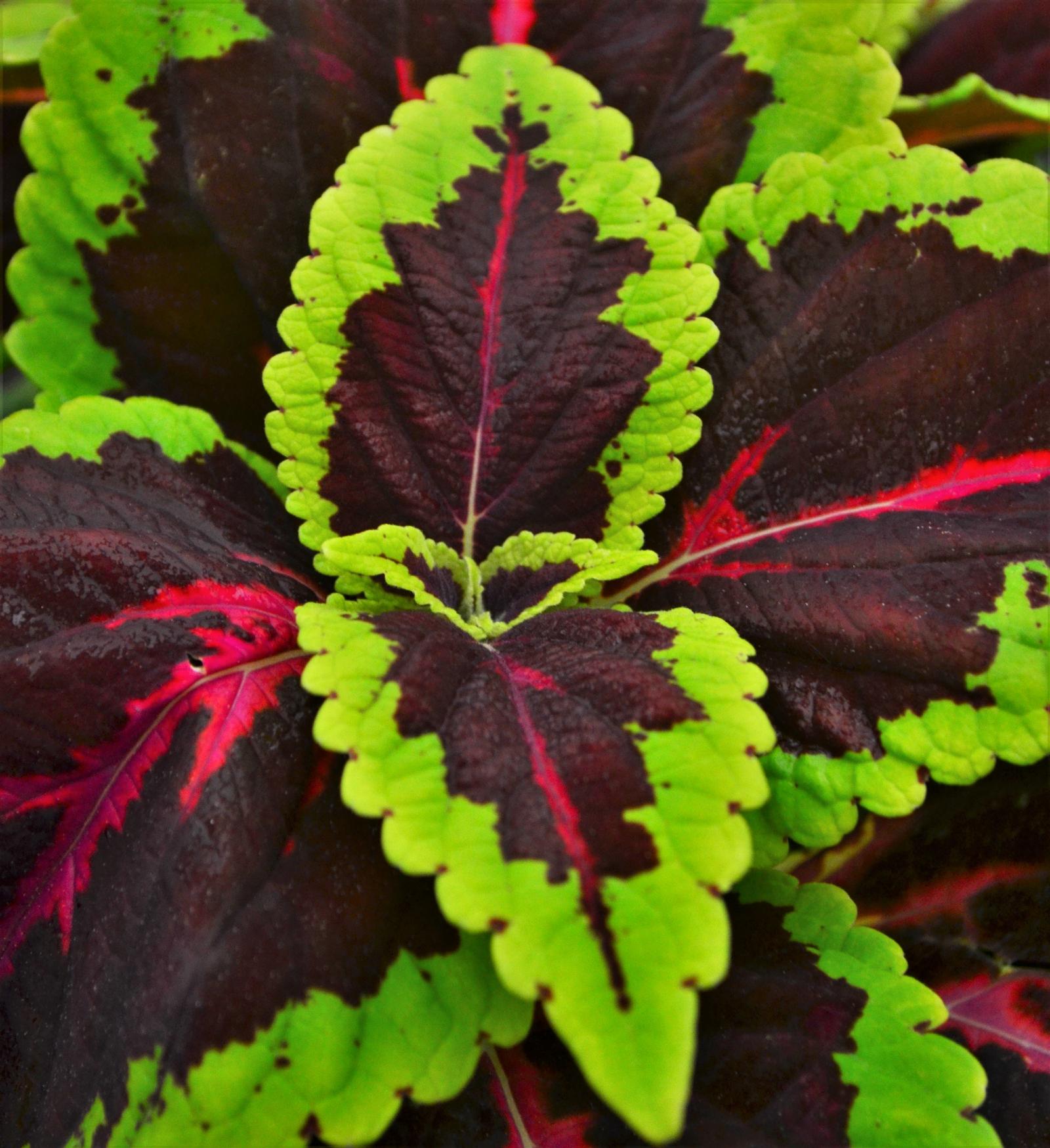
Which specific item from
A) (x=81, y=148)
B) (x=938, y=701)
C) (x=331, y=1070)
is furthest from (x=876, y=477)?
(x=81, y=148)

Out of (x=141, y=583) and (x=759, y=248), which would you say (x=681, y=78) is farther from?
(x=141, y=583)

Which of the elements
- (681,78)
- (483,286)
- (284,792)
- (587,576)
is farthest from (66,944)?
(681,78)

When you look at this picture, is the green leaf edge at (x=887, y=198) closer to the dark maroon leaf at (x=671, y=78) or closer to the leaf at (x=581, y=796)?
the dark maroon leaf at (x=671, y=78)

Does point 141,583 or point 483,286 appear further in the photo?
point 483,286

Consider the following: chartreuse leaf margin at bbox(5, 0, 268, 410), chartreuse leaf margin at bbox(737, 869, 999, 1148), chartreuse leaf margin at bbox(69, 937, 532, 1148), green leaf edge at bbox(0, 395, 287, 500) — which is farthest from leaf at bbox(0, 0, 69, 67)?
chartreuse leaf margin at bbox(737, 869, 999, 1148)

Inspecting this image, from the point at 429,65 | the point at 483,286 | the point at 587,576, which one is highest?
the point at 429,65

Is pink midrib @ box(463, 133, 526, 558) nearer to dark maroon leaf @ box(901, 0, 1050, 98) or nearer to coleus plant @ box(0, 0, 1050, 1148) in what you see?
coleus plant @ box(0, 0, 1050, 1148)
